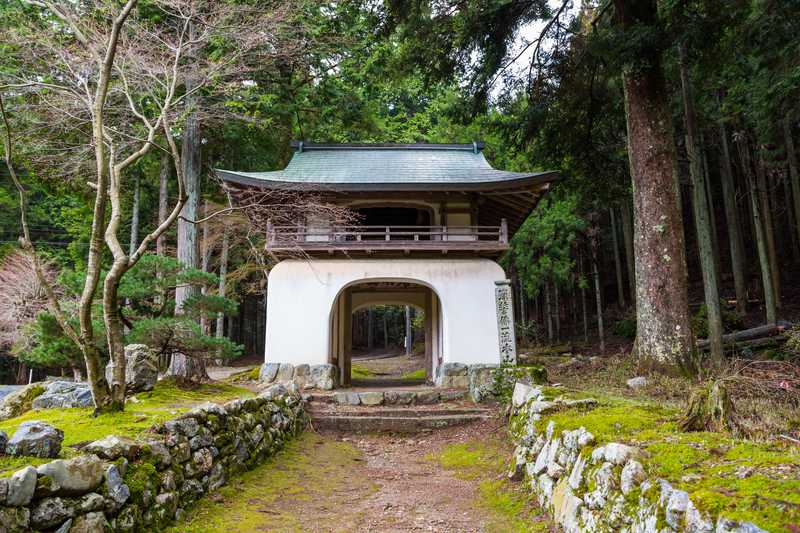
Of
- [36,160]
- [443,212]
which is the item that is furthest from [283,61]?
[36,160]

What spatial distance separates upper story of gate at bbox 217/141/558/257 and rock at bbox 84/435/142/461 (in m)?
7.14

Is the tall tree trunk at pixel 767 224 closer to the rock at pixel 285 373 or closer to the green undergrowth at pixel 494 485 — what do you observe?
the green undergrowth at pixel 494 485

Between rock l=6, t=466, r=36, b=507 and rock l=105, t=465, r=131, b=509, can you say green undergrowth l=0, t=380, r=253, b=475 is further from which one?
rock l=105, t=465, r=131, b=509

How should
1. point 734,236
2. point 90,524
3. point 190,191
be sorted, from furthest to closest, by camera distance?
point 734,236 < point 190,191 < point 90,524

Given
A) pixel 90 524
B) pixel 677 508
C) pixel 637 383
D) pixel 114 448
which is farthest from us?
pixel 637 383

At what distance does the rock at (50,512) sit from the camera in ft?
9.39

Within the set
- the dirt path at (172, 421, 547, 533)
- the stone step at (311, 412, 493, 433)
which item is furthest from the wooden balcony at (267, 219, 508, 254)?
the dirt path at (172, 421, 547, 533)

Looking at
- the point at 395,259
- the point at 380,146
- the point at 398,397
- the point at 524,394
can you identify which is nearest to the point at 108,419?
the point at 524,394

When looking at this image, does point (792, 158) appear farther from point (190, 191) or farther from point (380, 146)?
point (190, 191)

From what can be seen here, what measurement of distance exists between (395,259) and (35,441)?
9581mm

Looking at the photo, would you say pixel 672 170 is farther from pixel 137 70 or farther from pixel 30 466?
pixel 30 466

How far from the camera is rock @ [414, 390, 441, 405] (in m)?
10.4

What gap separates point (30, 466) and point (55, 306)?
8.84 feet

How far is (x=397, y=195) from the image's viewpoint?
13.0 metres
